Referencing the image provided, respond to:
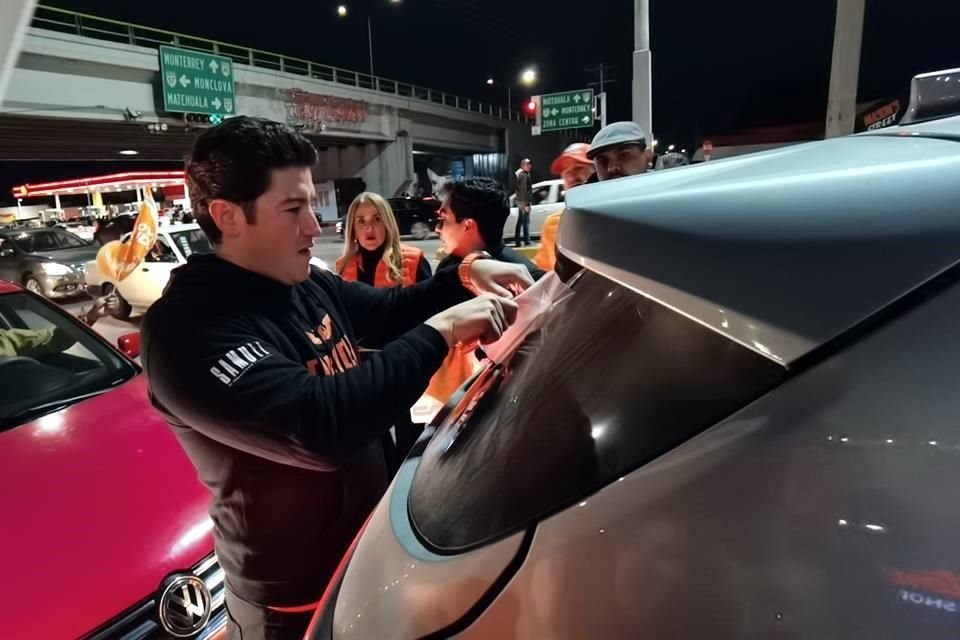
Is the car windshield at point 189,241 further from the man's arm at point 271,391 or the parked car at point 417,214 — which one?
the parked car at point 417,214

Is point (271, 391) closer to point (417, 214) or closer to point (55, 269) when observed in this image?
A: point (55, 269)

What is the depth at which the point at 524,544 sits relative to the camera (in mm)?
720

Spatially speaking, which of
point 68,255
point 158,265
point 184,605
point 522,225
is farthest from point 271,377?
point 522,225

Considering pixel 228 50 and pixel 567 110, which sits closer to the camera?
pixel 567 110

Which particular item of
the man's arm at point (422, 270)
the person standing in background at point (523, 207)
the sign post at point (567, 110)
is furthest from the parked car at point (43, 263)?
the sign post at point (567, 110)

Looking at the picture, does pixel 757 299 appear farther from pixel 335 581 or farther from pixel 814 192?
pixel 335 581

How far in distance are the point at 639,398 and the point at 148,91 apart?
2488 cm

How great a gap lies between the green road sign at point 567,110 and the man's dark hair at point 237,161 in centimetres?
2259

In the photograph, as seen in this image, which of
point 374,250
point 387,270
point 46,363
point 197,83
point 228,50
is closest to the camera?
point 46,363

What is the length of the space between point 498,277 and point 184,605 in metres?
1.38

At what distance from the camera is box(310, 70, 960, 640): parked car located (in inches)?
22.0

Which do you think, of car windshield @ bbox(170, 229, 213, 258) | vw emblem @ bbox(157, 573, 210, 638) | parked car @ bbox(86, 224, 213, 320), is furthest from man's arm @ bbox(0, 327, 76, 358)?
car windshield @ bbox(170, 229, 213, 258)

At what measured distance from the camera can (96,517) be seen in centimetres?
205

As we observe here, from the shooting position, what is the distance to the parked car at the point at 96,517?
1778 mm
